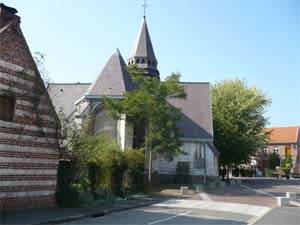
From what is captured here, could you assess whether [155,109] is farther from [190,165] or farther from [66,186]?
[190,165]

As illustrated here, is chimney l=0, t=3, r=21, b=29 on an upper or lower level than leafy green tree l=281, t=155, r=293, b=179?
upper

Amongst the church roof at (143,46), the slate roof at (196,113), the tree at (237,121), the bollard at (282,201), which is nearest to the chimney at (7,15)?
the bollard at (282,201)

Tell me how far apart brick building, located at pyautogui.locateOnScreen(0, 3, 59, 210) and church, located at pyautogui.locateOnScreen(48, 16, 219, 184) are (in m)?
10.2

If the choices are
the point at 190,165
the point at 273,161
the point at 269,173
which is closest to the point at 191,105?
the point at 190,165

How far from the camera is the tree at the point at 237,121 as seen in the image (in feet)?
145

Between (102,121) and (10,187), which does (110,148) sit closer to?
(10,187)

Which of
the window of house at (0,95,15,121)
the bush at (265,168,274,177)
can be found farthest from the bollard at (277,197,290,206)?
the bush at (265,168,274,177)

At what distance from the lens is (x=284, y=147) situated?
277 feet

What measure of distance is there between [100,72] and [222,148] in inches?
667

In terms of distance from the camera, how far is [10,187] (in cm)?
1430

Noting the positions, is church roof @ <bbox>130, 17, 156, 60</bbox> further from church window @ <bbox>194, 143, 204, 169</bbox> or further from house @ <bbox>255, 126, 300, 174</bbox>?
house @ <bbox>255, 126, 300, 174</bbox>

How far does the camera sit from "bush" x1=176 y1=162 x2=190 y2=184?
37719mm

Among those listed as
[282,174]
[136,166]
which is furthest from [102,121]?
[282,174]

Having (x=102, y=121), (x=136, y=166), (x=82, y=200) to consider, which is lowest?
(x=82, y=200)
